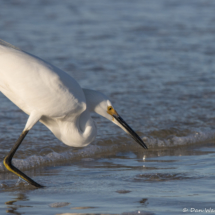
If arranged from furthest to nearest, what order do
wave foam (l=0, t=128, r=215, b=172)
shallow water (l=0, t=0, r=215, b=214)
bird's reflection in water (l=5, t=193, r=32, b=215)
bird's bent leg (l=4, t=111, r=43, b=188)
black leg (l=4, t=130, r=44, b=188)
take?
wave foam (l=0, t=128, r=215, b=172), black leg (l=4, t=130, r=44, b=188), bird's bent leg (l=4, t=111, r=43, b=188), shallow water (l=0, t=0, r=215, b=214), bird's reflection in water (l=5, t=193, r=32, b=215)

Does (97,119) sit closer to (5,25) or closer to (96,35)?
(96,35)

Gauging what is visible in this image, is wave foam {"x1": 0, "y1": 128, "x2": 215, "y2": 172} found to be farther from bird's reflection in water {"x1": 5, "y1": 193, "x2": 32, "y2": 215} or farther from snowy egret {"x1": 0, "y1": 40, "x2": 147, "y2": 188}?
bird's reflection in water {"x1": 5, "y1": 193, "x2": 32, "y2": 215}

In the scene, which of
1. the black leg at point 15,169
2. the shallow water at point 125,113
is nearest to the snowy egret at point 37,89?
the black leg at point 15,169

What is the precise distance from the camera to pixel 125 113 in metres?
7.43

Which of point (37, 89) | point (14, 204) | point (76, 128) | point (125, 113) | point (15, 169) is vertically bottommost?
point (14, 204)

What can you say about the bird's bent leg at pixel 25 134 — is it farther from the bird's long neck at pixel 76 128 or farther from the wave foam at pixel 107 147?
the wave foam at pixel 107 147

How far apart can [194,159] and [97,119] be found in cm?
208

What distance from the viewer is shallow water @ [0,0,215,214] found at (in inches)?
169

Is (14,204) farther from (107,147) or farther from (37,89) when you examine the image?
(107,147)

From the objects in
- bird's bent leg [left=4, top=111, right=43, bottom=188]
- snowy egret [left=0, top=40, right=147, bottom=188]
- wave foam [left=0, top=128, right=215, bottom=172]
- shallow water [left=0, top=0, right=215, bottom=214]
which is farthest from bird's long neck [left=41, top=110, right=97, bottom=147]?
wave foam [left=0, top=128, right=215, bottom=172]

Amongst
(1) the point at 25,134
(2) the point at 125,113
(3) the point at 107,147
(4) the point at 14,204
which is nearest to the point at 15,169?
(1) the point at 25,134

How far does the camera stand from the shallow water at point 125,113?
14.1 feet

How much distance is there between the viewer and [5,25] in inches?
539

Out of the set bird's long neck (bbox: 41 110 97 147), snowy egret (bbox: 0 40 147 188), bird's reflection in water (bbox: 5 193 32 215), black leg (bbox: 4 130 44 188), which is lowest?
bird's reflection in water (bbox: 5 193 32 215)
